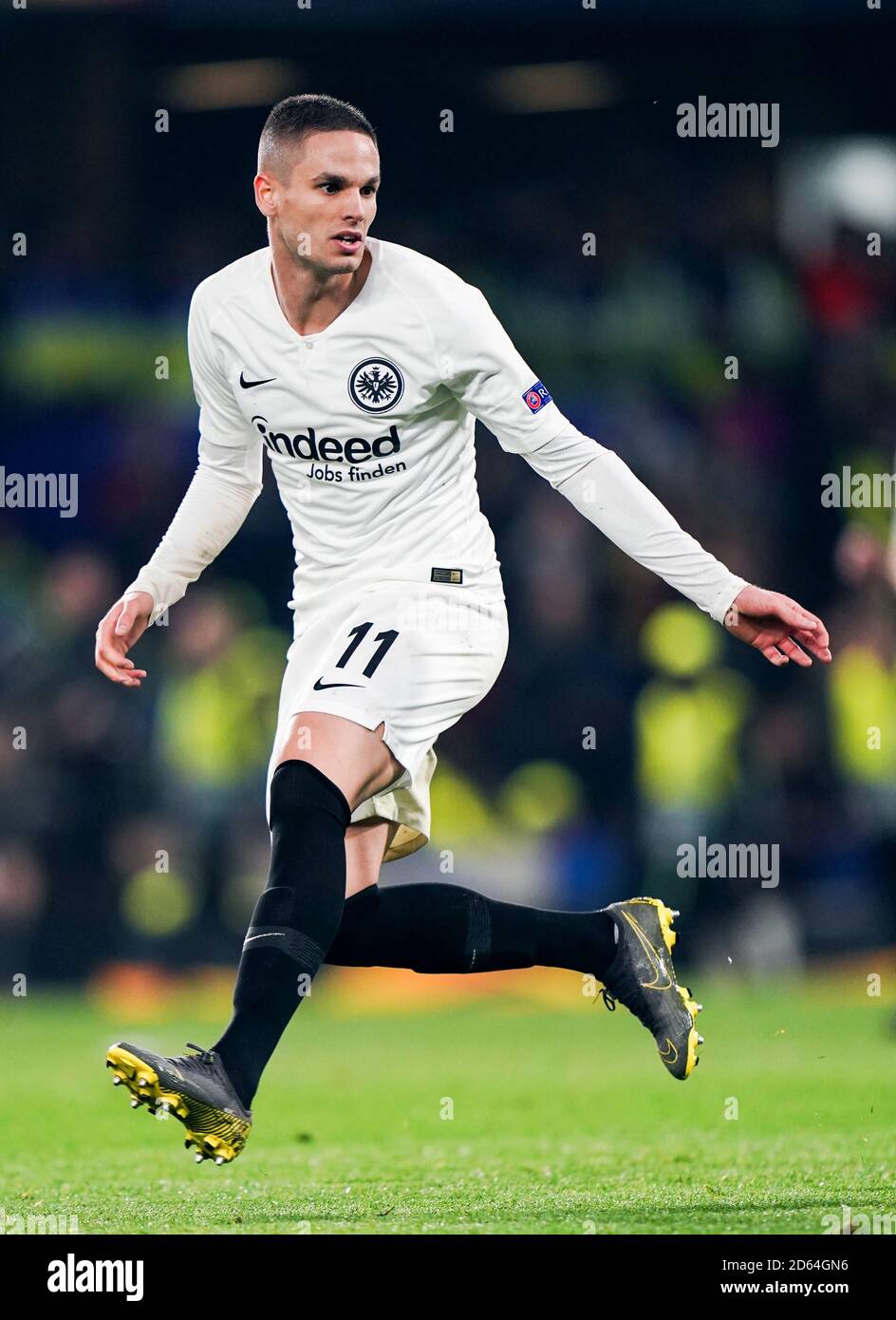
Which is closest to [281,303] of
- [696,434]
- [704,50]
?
[696,434]


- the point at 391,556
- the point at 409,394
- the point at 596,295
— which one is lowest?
the point at 391,556

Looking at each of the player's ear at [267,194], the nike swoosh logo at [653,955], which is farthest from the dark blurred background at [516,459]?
the player's ear at [267,194]

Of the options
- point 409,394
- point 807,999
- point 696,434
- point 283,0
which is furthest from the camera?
point 283,0

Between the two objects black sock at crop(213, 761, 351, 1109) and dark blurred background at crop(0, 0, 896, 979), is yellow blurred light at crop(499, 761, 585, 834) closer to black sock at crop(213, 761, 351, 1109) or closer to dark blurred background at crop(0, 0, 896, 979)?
dark blurred background at crop(0, 0, 896, 979)

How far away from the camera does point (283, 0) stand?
12953 millimetres

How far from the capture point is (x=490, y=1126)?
6.07 m

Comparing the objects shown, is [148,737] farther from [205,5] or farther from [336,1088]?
[205,5]

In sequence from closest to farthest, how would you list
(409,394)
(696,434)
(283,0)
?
(409,394)
(696,434)
(283,0)

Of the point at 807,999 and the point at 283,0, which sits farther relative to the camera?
the point at 283,0

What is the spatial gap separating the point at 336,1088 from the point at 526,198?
7.58m

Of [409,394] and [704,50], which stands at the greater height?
[704,50]

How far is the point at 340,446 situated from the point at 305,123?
72cm

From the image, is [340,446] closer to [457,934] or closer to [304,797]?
[304,797]

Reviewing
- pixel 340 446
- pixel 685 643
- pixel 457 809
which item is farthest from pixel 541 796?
pixel 340 446
